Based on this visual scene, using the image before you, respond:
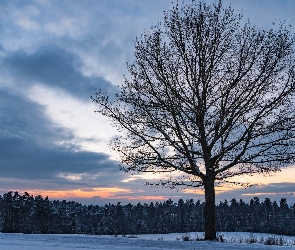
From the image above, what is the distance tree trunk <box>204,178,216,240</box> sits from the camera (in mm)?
13281

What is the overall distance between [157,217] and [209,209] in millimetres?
127949

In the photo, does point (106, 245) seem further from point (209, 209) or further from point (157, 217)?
point (157, 217)

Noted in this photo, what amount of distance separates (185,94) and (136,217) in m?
130

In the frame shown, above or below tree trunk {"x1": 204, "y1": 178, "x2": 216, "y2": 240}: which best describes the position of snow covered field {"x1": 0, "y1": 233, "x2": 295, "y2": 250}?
below

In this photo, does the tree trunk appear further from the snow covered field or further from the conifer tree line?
the conifer tree line

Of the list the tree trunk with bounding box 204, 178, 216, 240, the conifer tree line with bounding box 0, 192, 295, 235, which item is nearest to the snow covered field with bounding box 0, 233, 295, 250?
the tree trunk with bounding box 204, 178, 216, 240

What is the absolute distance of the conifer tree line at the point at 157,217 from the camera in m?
86.9

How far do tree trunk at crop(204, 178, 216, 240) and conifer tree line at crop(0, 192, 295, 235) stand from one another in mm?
73422

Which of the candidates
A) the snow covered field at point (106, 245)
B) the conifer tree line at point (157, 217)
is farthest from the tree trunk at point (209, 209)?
the conifer tree line at point (157, 217)

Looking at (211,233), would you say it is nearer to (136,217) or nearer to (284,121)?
(284,121)

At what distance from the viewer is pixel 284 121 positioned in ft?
44.4

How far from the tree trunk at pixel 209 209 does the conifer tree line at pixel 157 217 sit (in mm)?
73422

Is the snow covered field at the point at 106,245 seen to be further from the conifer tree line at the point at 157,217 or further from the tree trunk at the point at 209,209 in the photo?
the conifer tree line at the point at 157,217

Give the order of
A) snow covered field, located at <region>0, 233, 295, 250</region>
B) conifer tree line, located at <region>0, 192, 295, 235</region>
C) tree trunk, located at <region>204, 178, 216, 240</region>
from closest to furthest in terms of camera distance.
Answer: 1. snow covered field, located at <region>0, 233, 295, 250</region>
2. tree trunk, located at <region>204, 178, 216, 240</region>
3. conifer tree line, located at <region>0, 192, 295, 235</region>
